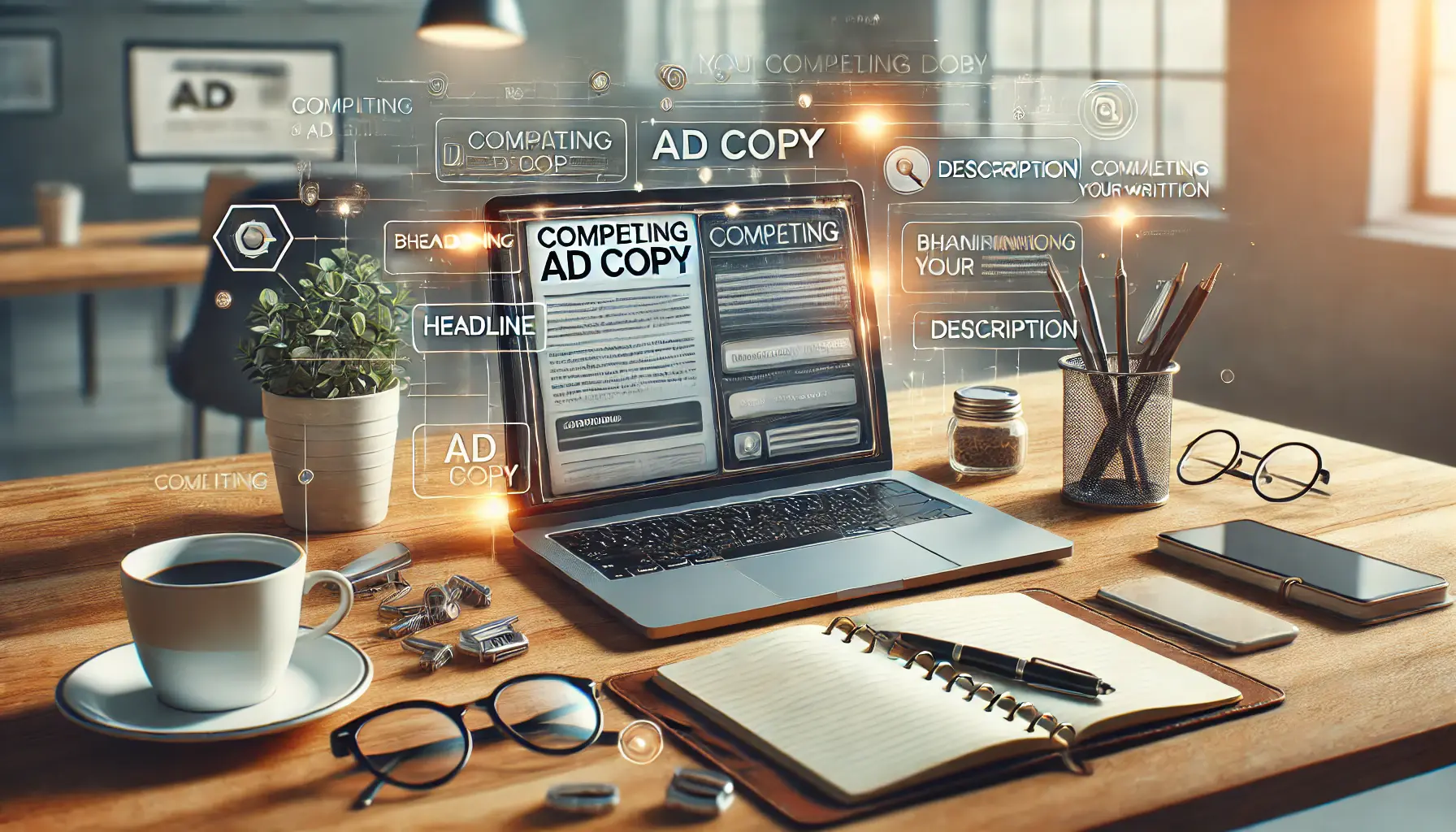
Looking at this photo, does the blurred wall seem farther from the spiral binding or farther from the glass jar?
the spiral binding

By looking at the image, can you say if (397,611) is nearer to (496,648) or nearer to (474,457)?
(496,648)

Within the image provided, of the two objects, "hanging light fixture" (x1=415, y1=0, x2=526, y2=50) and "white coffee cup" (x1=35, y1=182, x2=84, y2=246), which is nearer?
"hanging light fixture" (x1=415, y1=0, x2=526, y2=50)

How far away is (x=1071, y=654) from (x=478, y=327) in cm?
A: 54

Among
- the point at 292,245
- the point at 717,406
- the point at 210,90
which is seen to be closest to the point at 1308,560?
the point at 717,406

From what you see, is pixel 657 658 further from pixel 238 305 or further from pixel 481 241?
pixel 238 305

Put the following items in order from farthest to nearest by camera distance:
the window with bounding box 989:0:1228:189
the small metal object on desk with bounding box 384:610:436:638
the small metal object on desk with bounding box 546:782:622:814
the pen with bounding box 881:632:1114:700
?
the window with bounding box 989:0:1228:189
the small metal object on desk with bounding box 384:610:436:638
the pen with bounding box 881:632:1114:700
the small metal object on desk with bounding box 546:782:622:814

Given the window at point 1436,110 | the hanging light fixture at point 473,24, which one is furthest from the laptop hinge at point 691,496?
the window at point 1436,110

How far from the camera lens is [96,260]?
2.66m

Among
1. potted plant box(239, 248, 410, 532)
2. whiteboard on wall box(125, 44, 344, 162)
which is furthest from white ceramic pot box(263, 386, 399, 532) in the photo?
whiteboard on wall box(125, 44, 344, 162)

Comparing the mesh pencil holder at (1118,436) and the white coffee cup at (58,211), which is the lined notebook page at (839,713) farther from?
the white coffee cup at (58,211)

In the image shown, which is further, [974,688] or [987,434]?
[987,434]

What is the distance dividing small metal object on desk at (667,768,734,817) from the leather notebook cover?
0.02m

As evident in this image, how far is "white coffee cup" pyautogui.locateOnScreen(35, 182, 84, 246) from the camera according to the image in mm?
3053

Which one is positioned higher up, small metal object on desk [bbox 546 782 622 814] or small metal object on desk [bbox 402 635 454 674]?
small metal object on desk [bbox 402 635 454 674]
